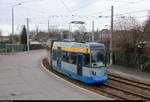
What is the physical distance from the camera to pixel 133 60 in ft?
121

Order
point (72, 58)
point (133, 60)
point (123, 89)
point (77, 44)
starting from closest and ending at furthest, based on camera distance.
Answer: point (123, 89), point (77, 44), point (72, 58), point (133, 60)

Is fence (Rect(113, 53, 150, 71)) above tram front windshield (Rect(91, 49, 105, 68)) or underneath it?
underneath

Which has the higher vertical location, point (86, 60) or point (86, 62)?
point (86, 60)

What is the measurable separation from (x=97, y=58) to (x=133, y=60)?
1565cm

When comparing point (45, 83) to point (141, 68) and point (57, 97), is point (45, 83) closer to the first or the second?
point (57, 97)

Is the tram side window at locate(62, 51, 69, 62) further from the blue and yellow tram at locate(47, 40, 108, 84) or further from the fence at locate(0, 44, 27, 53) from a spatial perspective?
the fence at locate(0, 44, 27, 53)

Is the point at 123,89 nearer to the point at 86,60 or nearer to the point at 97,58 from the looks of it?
the point at 97,58

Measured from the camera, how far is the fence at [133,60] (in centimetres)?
3377

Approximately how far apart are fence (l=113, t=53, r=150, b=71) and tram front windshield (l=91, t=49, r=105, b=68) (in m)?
12.0

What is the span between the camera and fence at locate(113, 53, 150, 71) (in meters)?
33.8

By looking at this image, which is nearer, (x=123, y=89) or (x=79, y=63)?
(x=123, y=89)

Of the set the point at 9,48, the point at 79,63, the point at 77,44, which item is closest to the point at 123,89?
the point at 79,63

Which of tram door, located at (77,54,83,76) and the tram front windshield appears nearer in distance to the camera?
the tram front windshield

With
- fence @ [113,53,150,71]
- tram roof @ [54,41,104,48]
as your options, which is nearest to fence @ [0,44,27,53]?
fence @ [113,53,150,71]
